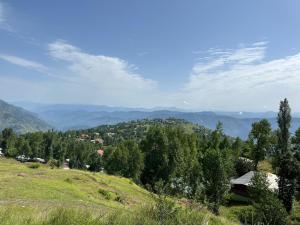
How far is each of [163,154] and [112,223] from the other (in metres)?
68.2

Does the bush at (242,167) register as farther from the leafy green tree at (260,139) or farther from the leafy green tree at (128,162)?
the leafy green tree at (128,162)

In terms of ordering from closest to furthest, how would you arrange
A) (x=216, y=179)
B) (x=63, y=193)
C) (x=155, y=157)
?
1. (x=63, y=193)
2. (x=216, y=179)
3. (x=155, y=157)

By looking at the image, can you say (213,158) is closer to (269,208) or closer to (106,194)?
(269,208)

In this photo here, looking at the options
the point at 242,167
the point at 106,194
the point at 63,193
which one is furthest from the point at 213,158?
the point at 242,167

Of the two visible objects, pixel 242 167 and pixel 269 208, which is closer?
pixel 269 208

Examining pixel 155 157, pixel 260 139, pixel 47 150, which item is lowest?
pixel 47 150

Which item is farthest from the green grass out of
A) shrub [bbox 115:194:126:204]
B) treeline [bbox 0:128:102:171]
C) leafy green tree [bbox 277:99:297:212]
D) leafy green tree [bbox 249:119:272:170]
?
treeline [bbox 0:128:102:171]

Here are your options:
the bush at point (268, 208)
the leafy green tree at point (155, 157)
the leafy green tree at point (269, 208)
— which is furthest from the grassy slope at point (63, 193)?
the leafy green tree at point (155, 157)

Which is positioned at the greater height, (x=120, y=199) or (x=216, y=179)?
(x=120, y=199)

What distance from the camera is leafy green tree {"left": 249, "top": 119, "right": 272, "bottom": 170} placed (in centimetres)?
8362

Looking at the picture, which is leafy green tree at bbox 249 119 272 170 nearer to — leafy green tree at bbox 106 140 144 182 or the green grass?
leafy green tree at bbox 106 140 144 182

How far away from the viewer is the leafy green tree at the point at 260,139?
274ft

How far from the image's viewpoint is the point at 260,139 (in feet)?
278

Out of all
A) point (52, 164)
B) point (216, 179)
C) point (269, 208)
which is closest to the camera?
point (269, 208)
